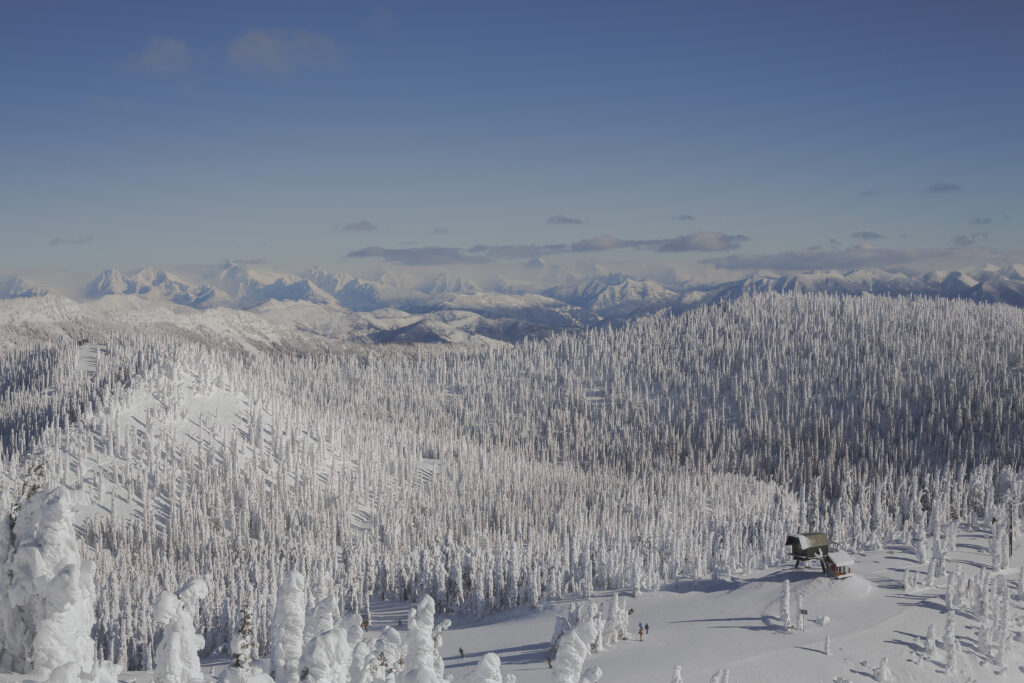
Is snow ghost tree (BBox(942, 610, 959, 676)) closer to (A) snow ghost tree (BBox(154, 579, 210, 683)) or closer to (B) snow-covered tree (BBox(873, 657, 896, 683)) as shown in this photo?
(B) snow-covered tree (BBox(873, 657, 896, 683))

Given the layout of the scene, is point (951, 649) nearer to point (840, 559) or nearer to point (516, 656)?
point (840, 559)

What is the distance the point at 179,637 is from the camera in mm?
23188

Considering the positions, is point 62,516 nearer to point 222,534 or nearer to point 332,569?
point 332,569

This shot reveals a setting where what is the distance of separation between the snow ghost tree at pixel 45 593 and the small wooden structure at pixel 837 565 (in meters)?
78.0

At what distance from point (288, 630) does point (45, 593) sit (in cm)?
903

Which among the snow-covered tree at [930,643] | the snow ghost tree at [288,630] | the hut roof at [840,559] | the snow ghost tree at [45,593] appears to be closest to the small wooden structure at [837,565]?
the hut roof at [840,559]

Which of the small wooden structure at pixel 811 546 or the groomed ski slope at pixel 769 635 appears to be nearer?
the groomed ski slope at pixel 769 635

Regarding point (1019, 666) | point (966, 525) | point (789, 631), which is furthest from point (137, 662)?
point (966, 525)

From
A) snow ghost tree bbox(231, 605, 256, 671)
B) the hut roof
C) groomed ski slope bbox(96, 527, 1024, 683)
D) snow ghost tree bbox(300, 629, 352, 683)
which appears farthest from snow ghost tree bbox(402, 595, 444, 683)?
the hut roof

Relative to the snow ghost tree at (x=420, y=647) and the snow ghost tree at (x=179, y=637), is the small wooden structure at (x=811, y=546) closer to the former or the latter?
the snow ghost tree at (x=420, y=647)

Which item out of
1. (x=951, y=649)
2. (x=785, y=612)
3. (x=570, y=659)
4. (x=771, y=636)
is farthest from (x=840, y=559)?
(x=570, y=659)

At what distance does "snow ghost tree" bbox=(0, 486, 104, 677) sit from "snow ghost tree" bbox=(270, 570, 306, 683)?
257 inches

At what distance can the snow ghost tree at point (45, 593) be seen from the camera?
78.4 feet

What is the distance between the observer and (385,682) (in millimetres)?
26828
